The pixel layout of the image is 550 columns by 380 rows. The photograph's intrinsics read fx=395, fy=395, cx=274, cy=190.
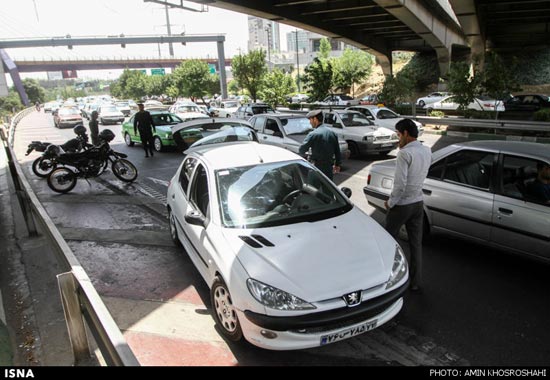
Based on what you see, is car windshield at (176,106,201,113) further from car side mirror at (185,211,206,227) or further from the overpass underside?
car side mirror at (185,211,206,227)

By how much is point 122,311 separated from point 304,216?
7.39ft

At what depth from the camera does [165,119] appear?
54.3ft

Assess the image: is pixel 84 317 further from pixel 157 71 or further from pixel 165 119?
pixel 157 71

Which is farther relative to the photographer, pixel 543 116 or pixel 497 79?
pixel 543 116

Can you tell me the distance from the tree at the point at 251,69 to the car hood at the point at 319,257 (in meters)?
29.0

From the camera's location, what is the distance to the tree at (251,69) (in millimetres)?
31156

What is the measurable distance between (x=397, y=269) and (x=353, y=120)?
35.6ft

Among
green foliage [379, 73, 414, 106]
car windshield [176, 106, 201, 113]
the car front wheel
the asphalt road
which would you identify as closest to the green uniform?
the asphalt road

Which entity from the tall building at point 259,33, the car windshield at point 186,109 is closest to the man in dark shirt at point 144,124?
the car windshield at point 186,109

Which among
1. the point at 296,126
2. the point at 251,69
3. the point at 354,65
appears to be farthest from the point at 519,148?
the point at 354,65

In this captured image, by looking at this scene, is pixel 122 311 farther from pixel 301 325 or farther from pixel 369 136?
pixel 369 136

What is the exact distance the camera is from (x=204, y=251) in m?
4.05

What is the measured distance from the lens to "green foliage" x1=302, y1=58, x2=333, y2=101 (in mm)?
27922

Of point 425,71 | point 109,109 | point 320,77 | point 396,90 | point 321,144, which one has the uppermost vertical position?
point 425,71
